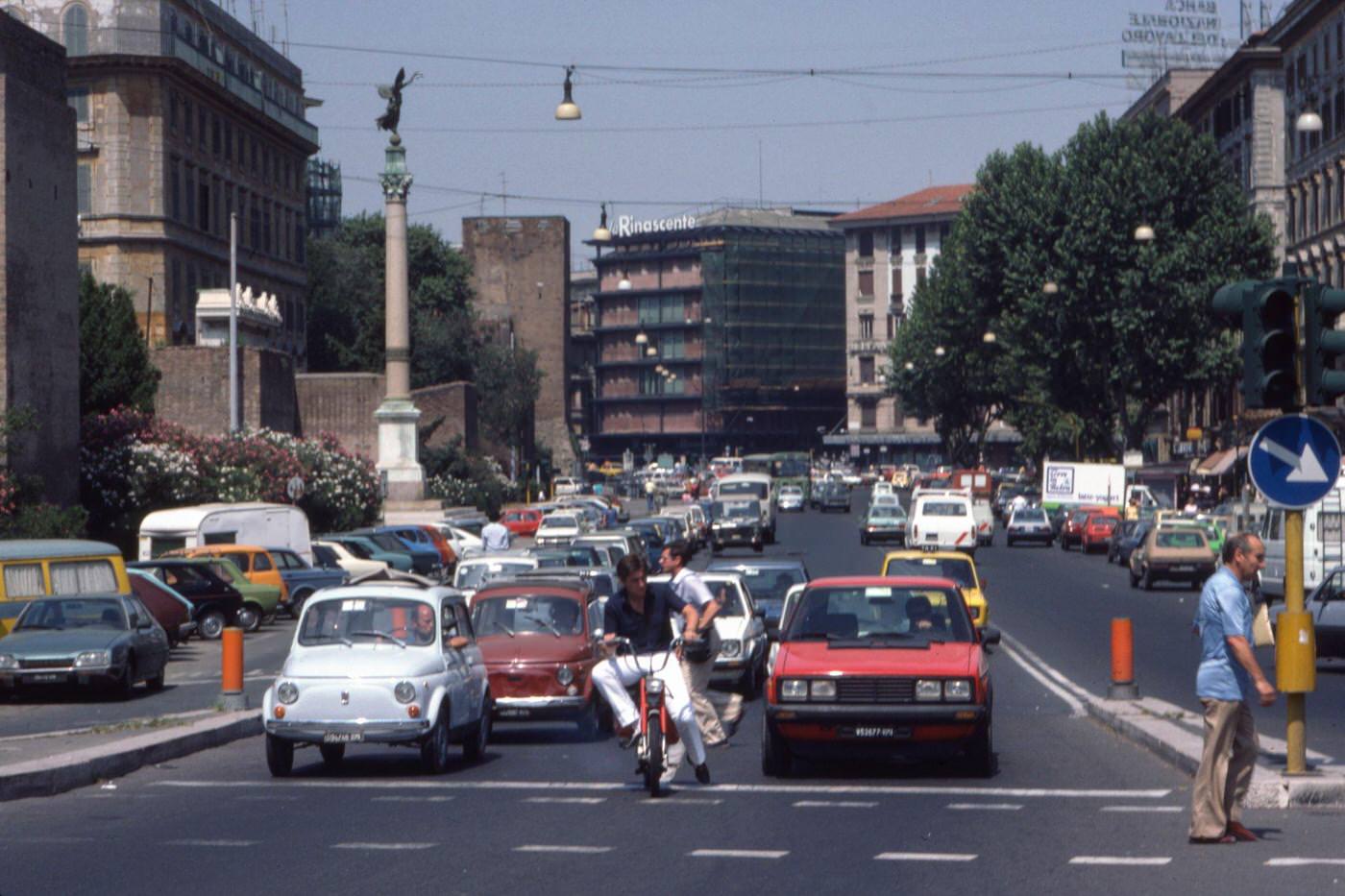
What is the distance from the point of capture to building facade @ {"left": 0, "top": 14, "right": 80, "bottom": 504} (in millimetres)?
45156

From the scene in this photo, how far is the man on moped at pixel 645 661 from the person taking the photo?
574 inches

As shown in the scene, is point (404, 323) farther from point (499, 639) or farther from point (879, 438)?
point (879, 438)

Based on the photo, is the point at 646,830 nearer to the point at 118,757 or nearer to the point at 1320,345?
the point at 1320,345

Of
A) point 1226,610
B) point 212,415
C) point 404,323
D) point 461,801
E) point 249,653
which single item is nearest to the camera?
point 1226,610

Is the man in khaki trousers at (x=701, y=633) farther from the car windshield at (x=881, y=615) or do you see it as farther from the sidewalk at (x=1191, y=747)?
the sidewalk at (x=1191, y=747)

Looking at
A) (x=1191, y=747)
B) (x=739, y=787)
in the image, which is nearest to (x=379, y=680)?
(x=739, y=787)

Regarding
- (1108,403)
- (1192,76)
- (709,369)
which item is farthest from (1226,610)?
(709,369)

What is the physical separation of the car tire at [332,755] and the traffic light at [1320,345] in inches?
332

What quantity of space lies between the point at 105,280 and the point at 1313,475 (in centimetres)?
7052

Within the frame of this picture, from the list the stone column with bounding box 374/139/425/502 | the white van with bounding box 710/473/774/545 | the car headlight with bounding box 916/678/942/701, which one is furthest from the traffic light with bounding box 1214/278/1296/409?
the white van with bounding box 710/473/774/545

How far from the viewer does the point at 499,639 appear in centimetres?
2019

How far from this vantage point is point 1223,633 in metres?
11.8

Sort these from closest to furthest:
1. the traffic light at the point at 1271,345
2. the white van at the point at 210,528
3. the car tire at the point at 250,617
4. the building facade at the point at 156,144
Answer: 1. the traffic light at the point at 1271,345
2. the car tire at the point at 250,617
3. the white van at the point at 210,528
4. the building facade at the point at 156,144

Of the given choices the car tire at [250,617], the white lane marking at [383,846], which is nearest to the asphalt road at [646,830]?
the white lane marking at [383,846]
